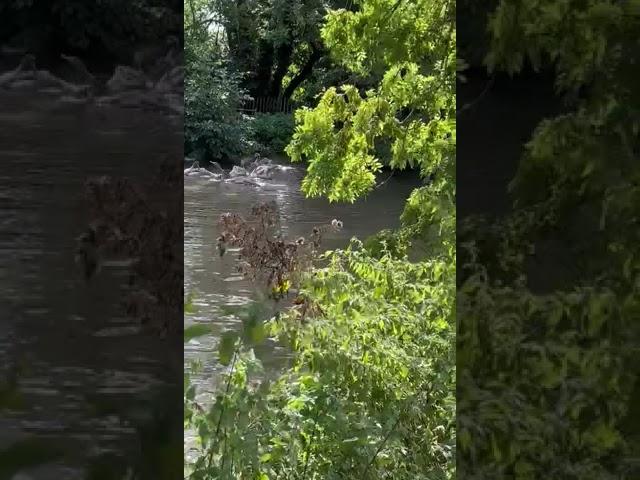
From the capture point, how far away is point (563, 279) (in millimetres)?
716

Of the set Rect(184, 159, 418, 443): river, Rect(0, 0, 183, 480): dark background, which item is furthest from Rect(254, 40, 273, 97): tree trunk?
Rect(0, 0, 183, 480): dark background

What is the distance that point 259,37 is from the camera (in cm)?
1150

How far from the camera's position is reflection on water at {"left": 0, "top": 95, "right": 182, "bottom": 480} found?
2.49 ft

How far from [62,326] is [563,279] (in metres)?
0.43

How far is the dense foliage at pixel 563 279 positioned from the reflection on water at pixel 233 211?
99cm

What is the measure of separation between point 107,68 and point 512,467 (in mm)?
479

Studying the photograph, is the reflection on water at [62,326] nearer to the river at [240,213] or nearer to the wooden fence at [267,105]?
the river at [240,213]

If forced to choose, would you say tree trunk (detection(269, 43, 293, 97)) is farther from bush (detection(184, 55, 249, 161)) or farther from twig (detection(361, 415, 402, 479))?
twig (detection(361, 415, 402, 479))

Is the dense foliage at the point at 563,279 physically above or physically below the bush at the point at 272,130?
above

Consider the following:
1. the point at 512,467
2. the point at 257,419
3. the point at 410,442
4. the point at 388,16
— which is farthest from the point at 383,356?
the point at 512,467

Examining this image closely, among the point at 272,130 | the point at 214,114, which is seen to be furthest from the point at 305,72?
the point at 214,114

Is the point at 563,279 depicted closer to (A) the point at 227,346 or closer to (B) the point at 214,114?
(A) the point at 227,346

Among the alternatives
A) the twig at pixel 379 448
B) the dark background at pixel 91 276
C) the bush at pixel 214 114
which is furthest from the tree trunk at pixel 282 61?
the dark background at pixel 91 276

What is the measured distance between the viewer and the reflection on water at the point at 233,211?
350cm
